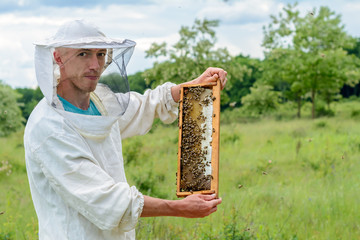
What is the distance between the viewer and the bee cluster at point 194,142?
2.71 metres

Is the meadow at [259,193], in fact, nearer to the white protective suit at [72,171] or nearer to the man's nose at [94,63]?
the white protective suit at [72,171]

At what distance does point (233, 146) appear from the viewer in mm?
11477

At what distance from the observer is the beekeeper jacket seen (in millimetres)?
2154

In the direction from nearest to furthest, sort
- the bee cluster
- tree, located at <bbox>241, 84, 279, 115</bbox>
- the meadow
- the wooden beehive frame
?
the wooden beehive frame < the bee cluster < the meadow < tree, located at <bbox>241, 84, 279, 115</bbox>

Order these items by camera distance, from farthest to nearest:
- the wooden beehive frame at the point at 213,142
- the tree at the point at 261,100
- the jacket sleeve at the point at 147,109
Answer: the tree at the point at 261,100 → the jacket sleeve at the point at 147,109 → the wooden beehive frame at the point at 213,142

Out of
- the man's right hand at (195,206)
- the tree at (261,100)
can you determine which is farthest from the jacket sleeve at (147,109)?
the tree at (261,100)

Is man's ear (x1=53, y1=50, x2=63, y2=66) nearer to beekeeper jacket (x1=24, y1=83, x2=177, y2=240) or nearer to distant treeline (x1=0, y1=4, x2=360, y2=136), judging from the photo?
beekeeper jacket (x1=24, y1=83, x2=177, y2=240)

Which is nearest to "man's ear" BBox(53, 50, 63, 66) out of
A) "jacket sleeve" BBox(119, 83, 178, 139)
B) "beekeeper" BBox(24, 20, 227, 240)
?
"beekeeper" BBox(24, 20, 227, 240)

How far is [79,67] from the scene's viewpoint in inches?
90.7

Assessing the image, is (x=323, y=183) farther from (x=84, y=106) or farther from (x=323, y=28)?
(x=323, y=28)

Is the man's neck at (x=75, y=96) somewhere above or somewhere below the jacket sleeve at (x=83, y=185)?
above

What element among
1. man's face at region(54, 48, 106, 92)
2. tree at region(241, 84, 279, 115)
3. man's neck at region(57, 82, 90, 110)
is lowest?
tree at region(241, 84, 279, 115)

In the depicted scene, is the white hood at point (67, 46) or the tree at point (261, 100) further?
the tree at point (261, 100)

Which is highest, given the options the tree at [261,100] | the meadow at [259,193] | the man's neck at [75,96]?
the man's neck at [75,96]
